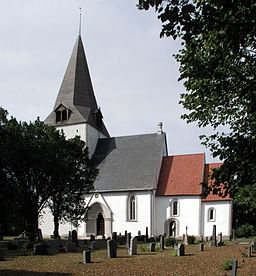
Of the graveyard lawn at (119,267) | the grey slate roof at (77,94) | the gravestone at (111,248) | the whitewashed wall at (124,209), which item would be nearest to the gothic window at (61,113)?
the grey slate roof at (77,94)

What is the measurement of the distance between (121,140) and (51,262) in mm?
24842

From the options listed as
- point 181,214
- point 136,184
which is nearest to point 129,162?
point 136,184

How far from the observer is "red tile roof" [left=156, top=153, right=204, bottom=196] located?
107ft

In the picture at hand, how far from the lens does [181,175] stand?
3394 cm

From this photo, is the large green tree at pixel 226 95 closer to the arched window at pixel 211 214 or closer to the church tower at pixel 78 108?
the arched window at pixel 211 214

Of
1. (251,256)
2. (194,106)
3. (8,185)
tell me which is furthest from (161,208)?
(194,106)

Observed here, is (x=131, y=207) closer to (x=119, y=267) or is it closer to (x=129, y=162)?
(x=129, y=162)

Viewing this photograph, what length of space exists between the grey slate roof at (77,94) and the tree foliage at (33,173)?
11096 mm

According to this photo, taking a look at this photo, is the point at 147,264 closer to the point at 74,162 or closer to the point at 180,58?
the point at 180,58

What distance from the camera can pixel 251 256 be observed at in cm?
1619

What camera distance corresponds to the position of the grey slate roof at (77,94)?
3767 centimetres

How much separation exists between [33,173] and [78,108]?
46.2ft

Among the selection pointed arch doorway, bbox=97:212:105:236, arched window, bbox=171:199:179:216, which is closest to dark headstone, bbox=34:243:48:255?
arched window, bbox=171:199:179:216

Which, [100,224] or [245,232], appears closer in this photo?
[100,224]
